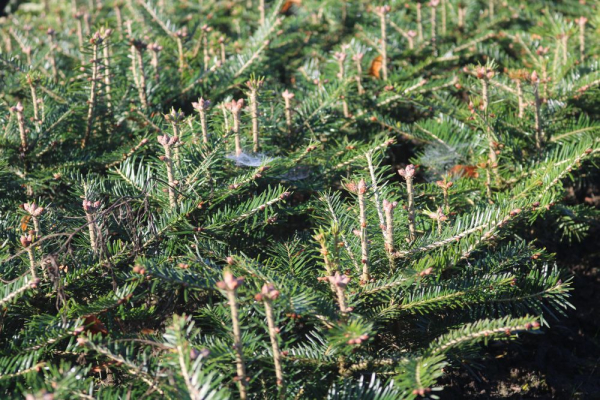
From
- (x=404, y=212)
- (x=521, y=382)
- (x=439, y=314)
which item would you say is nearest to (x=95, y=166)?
(x=404, y=212)

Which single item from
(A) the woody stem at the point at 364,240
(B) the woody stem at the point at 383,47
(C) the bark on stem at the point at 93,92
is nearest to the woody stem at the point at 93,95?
(C) the bark on stem at the point at 93,92

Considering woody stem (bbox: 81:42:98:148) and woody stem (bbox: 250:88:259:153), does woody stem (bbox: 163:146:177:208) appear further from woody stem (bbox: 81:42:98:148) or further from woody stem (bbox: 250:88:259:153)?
woody stem (bbox: 81:42:98:148)

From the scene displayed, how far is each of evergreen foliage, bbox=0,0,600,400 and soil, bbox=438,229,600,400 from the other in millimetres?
71

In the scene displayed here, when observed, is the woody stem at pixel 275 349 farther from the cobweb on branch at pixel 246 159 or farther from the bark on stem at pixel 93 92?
the bark on stem at pixel 93 92

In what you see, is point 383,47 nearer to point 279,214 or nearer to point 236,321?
point 279,214

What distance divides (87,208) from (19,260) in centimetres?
27

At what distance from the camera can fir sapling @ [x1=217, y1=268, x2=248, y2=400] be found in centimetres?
112

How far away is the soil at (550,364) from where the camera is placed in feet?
5.53

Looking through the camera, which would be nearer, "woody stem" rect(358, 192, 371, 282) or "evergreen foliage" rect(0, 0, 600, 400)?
"evergreen foliage" rect(0, 0, 600, 400)

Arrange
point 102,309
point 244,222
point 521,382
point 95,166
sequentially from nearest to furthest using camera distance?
point 102,309 → point 244,222 → point 521,382 → point 95,166

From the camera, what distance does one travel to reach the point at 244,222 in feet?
5.33

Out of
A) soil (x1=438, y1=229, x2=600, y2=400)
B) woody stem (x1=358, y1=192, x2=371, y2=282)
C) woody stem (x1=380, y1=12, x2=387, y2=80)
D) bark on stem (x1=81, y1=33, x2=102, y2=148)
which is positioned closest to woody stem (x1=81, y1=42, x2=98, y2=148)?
bark on stem (x1=81, y1=33, x2=102, y2=148)

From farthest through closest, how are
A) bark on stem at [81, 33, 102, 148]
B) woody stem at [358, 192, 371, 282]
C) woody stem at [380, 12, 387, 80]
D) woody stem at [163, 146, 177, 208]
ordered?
woody stem at [380, 12, 387, 80], bark on stem at [81, 33, 102, 148], woody stem at [163, 146, 177, 208], woody stem at [358, 192, 371, 282]

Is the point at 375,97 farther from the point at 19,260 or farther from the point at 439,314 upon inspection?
the point at 19,260
